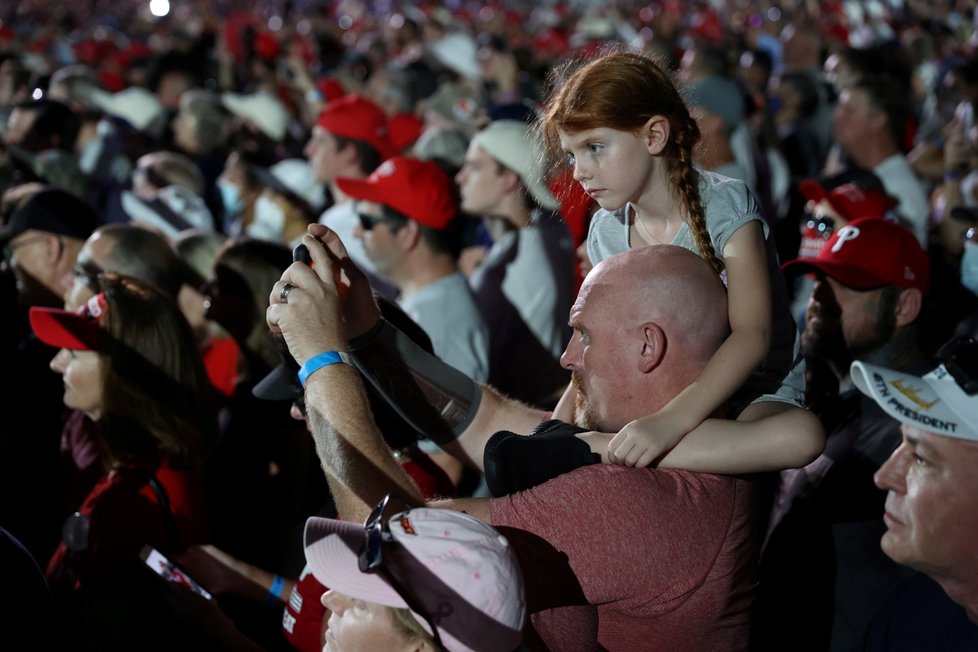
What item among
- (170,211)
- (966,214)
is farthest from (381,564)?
(170,211)

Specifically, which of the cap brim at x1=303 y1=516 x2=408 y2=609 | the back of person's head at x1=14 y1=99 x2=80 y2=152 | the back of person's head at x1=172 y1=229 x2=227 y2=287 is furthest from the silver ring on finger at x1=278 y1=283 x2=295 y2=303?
the back of person's head at x1=14 y1=99 x2=80 y2=152

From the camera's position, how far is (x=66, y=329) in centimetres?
322

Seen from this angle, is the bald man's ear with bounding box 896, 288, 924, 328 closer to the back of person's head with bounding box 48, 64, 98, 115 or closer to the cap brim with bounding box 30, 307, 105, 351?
the cap brim with bounding box 30, 307, 105, 351

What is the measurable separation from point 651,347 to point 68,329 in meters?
1.94

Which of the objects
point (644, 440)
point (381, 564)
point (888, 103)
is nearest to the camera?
point (381, 564)

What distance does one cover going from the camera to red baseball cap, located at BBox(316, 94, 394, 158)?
641 cm

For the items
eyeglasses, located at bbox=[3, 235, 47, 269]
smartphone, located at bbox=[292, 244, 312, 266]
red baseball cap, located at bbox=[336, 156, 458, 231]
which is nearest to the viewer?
smartphone, located at bbox=[292, 244, 312, 266]

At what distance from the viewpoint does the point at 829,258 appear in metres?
3.55

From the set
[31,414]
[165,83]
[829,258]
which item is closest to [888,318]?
[829,258]

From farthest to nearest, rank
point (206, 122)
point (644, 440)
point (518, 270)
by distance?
point (206, 122) < point (518, 270) < point (644, 440)

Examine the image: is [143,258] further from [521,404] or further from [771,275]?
[771,275]

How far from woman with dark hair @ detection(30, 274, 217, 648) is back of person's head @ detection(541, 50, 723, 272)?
151 centimetres

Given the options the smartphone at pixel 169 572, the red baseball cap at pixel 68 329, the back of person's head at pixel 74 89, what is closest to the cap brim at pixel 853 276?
the smartphone at pixel 169 572

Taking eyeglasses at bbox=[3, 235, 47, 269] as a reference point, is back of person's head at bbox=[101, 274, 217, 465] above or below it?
below
